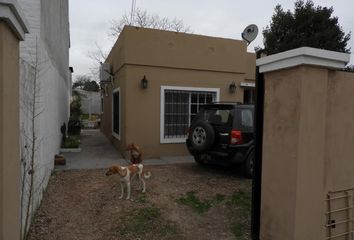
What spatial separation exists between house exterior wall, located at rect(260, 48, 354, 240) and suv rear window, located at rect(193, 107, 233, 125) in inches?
124

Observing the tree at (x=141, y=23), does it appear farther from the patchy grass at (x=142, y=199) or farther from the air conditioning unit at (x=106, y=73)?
the patchy grass at (x=142, y=199)

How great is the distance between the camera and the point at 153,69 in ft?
30.2

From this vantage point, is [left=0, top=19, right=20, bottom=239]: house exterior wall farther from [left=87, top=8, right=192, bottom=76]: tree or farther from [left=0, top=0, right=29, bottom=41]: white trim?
[left=87, top=8, right=192, bottom=76]: tree

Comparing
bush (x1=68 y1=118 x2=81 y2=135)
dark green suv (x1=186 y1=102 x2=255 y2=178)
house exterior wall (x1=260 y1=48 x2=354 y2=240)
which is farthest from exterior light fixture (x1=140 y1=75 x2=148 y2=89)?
bush (x1=68 y1=118 x2=81 y2=135)

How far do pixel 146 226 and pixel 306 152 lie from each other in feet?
8.38

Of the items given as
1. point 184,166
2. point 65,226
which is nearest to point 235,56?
point 184,166

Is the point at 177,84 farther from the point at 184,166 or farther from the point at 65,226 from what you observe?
the point at 65,226

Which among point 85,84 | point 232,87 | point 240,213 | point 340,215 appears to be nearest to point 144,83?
point 232,87

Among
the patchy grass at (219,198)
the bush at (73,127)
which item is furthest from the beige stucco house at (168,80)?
the bush at (73,127)

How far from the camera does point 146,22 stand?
98.0 ft

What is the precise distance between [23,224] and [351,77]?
4450mm

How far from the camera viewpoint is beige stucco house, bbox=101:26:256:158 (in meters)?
9.02

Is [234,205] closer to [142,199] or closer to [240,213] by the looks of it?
[240,213]

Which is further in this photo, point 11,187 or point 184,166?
point 184,166
